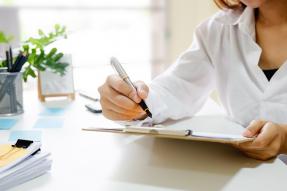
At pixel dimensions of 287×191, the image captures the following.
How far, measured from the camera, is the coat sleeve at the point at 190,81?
3.29 feet

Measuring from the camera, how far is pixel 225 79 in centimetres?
104

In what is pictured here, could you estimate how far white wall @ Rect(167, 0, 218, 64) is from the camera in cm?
267

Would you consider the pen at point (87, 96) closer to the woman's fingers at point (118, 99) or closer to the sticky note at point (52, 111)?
the sticky note at point (52, 111)

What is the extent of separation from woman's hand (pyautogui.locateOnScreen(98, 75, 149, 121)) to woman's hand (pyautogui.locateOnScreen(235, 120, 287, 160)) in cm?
25

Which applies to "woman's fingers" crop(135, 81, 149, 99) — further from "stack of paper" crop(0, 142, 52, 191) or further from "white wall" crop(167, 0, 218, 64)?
"white wall" crop(167, 0, 218, 64)

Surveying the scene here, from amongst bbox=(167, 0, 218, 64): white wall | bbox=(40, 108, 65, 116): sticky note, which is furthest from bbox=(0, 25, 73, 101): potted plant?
bbox=(167, 0, 218, 64): white wall

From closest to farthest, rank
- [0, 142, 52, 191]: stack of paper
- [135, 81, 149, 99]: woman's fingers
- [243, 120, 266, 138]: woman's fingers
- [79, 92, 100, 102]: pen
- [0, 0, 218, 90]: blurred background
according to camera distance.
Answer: [0, 142, 52, 191]: stack of paper < [243, 120, 266, 138]: woman's fingers < [135, 81, 149, 99]: woman's fingers < [79, 92, 100, 102]: pen < [0, 0, 218, 90]: blurred background

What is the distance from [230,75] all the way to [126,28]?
184 centimetres

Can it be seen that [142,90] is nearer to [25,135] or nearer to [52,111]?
[25,135]

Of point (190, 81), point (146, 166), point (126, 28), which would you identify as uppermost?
point (126, 28)

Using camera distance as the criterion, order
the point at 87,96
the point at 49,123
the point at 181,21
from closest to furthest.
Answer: the point at 49,123, the point at 87,96, the point at 181,21

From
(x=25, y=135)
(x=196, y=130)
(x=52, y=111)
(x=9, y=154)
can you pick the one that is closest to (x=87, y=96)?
(x=52, y=111)

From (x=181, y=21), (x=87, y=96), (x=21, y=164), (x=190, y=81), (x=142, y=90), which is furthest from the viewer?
(x=181, y=21)

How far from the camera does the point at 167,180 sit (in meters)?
0.60
